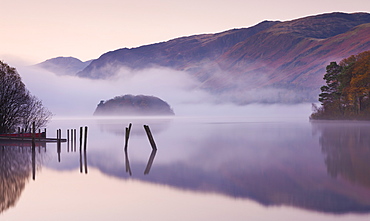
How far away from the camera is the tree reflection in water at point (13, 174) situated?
18203mm

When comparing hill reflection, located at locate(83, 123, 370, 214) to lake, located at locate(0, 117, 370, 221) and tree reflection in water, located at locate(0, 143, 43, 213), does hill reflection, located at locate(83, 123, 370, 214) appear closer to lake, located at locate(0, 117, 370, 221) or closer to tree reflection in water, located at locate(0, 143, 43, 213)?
lake, located at locate(0, 117, 370, 221)

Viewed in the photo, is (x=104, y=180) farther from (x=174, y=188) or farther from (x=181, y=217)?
(x=181, y=217)

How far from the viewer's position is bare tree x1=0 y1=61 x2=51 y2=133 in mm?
Result: 52281

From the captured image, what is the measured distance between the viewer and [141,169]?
28250 millimetres

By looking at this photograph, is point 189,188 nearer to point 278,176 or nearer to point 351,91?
point 278,176

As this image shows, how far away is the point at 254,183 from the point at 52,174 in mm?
12591

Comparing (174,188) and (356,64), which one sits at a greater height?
(356,64)

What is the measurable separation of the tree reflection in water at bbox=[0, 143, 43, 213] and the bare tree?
471 inches

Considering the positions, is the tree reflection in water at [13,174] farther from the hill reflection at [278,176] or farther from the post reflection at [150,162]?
the post reflection at [150,162]

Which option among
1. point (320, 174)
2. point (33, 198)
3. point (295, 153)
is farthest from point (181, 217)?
point (295, 153)

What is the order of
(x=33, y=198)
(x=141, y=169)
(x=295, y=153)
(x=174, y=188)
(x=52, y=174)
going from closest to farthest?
(x=33, y=198)
(x=174, y=188)
(x=52, y=174)
(x=141, y=169)
(x=295, y=153)

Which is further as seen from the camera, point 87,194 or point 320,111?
point 320,111

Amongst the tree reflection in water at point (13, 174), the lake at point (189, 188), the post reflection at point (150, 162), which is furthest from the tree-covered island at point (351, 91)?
the tree reflection in water at point (13, 174)

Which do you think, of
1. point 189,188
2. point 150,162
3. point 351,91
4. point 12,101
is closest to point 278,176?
point 189,188
